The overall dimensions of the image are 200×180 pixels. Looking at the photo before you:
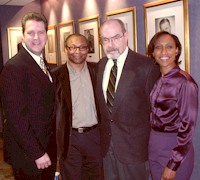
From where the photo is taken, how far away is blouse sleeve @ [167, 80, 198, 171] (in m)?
2.05

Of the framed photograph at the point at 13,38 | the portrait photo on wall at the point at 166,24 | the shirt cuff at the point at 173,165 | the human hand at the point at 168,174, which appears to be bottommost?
the human hand at the point at 168,174

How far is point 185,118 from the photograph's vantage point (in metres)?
2.06

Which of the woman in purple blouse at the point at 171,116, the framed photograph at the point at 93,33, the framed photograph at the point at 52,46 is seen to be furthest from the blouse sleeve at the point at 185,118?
the framed photograph at the point at 52,46

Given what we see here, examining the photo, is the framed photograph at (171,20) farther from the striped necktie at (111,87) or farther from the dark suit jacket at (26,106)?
the dark suit jacket at (26,106)

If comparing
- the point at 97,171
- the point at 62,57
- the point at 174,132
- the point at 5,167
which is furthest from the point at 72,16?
the point at 174,132

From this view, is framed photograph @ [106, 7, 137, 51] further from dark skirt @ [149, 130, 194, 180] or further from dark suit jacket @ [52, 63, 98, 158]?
dark skirt @ [149, 130, 194, 180]

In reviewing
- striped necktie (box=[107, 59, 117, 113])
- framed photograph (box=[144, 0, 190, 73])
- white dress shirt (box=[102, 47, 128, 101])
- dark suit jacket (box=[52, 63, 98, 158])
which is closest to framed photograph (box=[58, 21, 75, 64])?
framed photograph (box=[144, 0, 190, 73])

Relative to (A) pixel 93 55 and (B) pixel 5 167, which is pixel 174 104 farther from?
(B) pixel 5 167

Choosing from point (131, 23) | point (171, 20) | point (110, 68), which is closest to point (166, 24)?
point (171, 20)

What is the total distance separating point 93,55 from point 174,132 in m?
3.11

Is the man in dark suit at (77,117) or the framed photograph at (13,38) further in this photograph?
the framed photograph at (13,38)

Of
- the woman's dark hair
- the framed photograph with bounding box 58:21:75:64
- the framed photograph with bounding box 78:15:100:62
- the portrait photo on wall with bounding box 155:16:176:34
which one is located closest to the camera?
the woman's dark hair

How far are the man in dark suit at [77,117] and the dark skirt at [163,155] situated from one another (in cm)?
97

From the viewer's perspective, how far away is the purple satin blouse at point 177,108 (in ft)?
6.74
